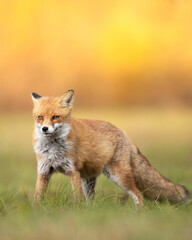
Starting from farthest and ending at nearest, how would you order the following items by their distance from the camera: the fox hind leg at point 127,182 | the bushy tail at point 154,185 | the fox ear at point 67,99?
1. the bushy tail at point 154,185
2. the fox hind leg at point 127,182
3. the fox ear at point 67,99

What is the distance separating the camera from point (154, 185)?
6805 mm

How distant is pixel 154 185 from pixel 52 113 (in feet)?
7.15

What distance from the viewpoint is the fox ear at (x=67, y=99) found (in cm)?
610

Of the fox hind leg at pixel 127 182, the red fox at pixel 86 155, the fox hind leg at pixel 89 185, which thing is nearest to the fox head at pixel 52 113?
the red fox at pixel 86 155

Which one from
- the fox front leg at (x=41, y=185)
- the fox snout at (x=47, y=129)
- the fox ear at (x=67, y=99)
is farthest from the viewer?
the fox ear at (x=67, y=99)

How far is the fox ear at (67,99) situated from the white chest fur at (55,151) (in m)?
0.31

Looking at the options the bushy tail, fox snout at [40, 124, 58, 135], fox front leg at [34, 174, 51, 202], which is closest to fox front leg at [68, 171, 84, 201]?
fox front leg at [34, 174, 51, 202]

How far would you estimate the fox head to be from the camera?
227 inches

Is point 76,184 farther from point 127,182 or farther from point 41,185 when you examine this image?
point 127,182

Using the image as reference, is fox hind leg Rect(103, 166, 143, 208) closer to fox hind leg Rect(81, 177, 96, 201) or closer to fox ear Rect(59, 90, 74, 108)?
fox hind leg Rect(81, 177, 96, 201)

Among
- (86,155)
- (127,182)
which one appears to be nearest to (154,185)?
(127,182)

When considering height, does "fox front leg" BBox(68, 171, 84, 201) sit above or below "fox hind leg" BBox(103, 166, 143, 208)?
above

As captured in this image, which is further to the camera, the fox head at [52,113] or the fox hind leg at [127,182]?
the fox hind leg at [127,182]

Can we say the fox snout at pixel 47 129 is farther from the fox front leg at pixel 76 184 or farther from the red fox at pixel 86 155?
the fox front leg at pixel 76 184
